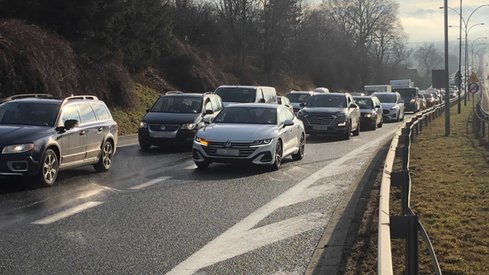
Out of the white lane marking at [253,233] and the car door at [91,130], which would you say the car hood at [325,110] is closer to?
the car door at [91,130]

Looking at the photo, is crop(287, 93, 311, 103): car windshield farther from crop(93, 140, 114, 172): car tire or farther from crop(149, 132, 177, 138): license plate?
crop(93, 140, 114, 172): car tire

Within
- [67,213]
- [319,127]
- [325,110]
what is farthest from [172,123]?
[67,213]

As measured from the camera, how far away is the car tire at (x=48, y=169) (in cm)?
1067

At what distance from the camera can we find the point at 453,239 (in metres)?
A: 7.43

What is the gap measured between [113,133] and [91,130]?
119 cm

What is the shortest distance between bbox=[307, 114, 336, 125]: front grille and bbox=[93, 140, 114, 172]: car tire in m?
11.1

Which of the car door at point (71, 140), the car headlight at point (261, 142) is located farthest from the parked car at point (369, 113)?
the car door at point (71, 140)

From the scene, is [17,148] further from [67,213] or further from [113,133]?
[113,133]

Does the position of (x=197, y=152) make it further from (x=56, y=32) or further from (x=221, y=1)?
(x=221, y=1)

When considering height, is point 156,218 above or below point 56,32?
below

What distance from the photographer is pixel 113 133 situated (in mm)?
13828

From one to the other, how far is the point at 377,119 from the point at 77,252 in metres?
25.8

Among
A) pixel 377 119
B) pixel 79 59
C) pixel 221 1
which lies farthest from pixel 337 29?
pixel 79 59

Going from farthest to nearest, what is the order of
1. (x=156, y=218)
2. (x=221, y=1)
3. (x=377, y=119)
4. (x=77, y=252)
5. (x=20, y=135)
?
(x=221, y=1) < (x=377, y=119) < (x=20, y=135) < (x=156, y=218) < (x=77, y=252)
